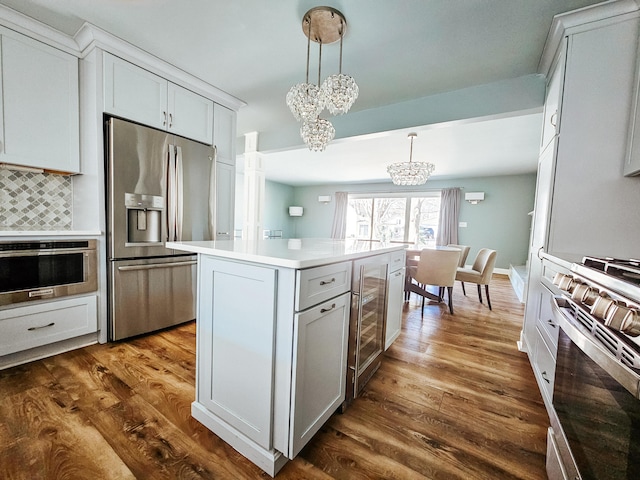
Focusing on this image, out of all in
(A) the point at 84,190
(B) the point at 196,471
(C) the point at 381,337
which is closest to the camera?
(B) the point at 196,471

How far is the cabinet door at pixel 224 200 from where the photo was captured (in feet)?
9.15

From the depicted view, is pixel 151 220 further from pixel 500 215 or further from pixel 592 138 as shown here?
pixel 500 215

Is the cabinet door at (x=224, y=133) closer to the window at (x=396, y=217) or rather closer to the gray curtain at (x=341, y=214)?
the window at (x=396, y=217)

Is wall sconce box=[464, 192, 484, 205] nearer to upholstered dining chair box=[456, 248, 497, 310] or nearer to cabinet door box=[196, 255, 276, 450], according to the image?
upholstered dining chair box=[456, 248, 497, 310]

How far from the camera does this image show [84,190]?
2107mm

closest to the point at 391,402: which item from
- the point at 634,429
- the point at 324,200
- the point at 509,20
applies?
the point at 634,429

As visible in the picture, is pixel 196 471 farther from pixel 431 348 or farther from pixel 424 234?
pixel 424 234

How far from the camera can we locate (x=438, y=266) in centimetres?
305

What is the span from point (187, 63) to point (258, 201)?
1.81m

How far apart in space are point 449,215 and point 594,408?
21.7ft

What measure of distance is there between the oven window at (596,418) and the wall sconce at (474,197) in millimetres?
6279

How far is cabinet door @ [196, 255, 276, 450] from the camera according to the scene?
1032mm

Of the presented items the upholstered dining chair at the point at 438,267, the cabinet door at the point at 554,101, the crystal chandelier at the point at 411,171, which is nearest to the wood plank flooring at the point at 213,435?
the upholstered dining chair at the point at 438,267

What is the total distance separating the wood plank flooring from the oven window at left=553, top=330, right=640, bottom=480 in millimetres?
488
